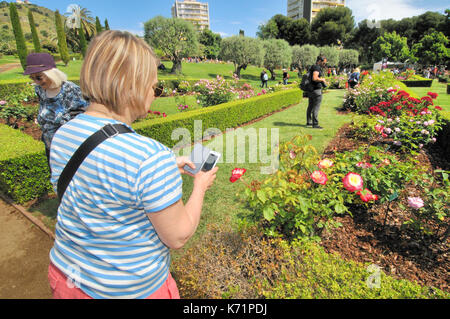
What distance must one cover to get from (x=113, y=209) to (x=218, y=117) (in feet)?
24.5

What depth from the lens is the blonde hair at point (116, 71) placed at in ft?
2.83

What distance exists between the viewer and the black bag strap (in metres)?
0.82

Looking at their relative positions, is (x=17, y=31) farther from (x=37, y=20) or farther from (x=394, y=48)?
(x=37, y=20)

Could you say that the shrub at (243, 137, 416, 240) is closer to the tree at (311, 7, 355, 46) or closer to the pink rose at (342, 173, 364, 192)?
the pink rose at (342, 173, 364, 192)

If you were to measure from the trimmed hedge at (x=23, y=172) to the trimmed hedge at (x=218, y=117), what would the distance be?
198cm

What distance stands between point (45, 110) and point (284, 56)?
124 feet

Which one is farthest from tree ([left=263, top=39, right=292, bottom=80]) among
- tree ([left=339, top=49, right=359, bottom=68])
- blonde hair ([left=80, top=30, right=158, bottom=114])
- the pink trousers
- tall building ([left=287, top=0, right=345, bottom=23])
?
tall building ([left=287, top=0, right=345, bottom=23])

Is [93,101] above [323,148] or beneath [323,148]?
above

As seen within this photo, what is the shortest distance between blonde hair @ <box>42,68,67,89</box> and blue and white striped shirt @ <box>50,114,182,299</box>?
2483 mm

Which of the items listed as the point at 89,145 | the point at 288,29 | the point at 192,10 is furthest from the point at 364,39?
the point at 192,10

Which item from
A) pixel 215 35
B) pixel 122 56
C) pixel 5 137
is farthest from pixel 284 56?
pixel 215 35

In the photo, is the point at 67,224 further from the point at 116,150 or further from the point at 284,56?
the point at 284,56

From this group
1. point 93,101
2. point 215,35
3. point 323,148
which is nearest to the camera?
point 93,101

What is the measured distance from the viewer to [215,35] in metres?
80.4
